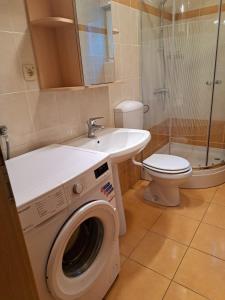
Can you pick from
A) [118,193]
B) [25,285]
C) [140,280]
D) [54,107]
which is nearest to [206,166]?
[118,193]

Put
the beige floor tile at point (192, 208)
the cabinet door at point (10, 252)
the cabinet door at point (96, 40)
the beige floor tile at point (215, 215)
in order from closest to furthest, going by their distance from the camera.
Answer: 1. the cabinet door at point (10, 252)
2. the cabinet door at point (96, 40)
3. the beige floor tile at point (215, 215)
4. the beige floor tile at point (192, 208)

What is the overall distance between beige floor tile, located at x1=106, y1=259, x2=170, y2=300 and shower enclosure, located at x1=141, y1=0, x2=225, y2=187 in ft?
3.84

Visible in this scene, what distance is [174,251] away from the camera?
1507 millimetres

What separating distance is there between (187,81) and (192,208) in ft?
4.88

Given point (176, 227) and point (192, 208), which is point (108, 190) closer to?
point (176, 227)

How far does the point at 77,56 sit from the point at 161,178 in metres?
1.19

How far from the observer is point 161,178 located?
185 cm

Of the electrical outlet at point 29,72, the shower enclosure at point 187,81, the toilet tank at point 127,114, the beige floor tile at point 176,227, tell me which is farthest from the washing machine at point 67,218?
the shower enclosure at point 187,81

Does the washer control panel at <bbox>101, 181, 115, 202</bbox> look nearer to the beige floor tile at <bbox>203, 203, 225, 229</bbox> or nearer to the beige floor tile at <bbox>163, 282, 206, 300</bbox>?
the beige floor tile at <bbox>163, 282, 206, 300</bbox>

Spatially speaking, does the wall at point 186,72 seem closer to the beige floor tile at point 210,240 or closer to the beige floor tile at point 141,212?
the beige floor tile at point 141,212

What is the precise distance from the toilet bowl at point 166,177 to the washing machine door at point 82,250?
0.86 meters

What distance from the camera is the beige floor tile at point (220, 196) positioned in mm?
2018

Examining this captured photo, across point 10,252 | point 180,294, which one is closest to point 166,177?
point 180,294

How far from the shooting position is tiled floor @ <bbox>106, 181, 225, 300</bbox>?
4.08 ft
